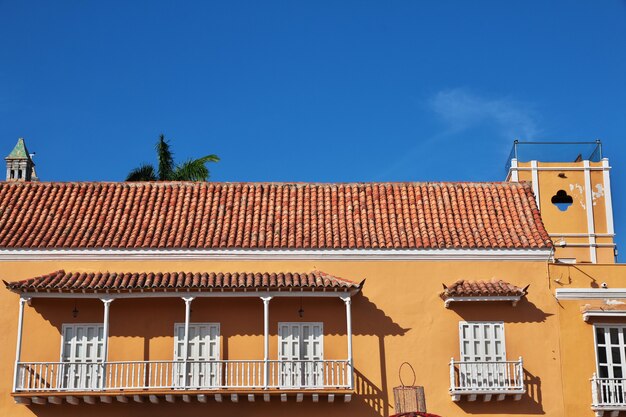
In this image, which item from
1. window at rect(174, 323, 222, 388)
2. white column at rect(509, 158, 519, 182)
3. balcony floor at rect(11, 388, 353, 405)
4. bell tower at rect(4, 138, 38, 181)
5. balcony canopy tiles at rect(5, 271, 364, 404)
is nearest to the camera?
balcony floor at rect(11, 388, 353, 405)

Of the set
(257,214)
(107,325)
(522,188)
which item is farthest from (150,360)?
(522,188)

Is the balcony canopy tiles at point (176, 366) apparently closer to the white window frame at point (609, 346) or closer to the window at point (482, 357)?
the window at point (482, 357)

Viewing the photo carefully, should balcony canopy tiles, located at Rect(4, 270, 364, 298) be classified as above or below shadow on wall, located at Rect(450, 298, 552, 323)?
above

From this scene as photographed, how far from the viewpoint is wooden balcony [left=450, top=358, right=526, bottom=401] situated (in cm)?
2477

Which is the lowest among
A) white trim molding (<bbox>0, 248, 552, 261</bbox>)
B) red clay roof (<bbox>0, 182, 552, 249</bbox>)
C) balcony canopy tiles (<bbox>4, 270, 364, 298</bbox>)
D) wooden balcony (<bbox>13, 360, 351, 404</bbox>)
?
wooden balcony (<bbox>13, 360, 351, 404</bbox>)

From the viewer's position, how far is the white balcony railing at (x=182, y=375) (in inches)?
967

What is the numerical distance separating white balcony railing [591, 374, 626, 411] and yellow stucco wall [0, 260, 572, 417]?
1.24 feet

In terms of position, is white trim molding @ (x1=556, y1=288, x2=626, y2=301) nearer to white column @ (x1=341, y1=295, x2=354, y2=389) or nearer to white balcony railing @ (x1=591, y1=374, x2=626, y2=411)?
white balcony railing @ (x1=591, y1=374, x2=626, y2=411)

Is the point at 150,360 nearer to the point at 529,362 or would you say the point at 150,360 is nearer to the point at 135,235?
the point at 135,235

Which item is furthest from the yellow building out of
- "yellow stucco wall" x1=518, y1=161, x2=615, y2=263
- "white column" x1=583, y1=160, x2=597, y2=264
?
"white column" x1=583, y1=160, x2=597, y2=264

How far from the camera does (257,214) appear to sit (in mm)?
27812

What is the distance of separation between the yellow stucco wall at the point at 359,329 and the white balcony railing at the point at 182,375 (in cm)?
46

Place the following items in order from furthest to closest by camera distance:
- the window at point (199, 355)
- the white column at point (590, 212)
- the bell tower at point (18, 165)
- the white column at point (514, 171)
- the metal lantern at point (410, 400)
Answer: the white column at point (514, 171) → the white column at point (590, 212) → the bell tower at point (18, 165) → the window at point (199, 355) → the metal lantern at point (410, 400)

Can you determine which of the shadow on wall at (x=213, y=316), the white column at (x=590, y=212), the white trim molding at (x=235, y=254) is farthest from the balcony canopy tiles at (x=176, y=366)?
the white column at (x=590, y=212)
